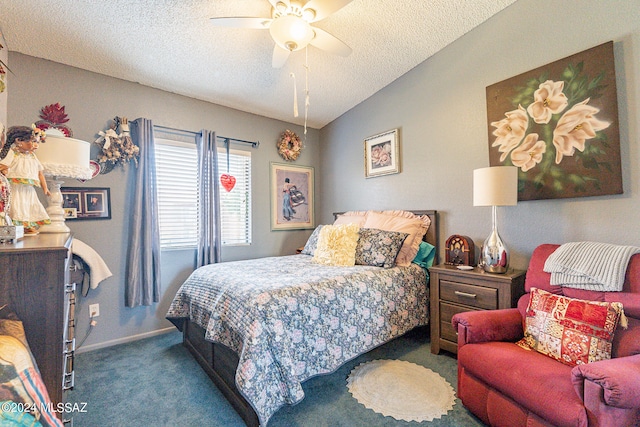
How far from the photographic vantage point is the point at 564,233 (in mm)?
2061

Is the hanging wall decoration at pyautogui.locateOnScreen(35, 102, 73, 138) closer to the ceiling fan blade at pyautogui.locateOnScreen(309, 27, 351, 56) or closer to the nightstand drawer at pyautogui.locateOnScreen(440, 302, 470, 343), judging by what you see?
the ceiling fan blade at pyautogui.locateOnScreen(309, 27, 351, 56)

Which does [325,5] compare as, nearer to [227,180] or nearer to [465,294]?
[227,180]

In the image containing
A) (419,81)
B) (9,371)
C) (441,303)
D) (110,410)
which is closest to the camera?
(9,371)

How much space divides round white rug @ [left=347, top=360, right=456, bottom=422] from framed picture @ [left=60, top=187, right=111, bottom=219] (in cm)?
266

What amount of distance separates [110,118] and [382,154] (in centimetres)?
289

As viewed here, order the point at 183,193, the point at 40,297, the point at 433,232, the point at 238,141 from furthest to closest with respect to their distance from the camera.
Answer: the point at 238,141 < the point at 183,193 < the point at 433,232 < the point at 40,297

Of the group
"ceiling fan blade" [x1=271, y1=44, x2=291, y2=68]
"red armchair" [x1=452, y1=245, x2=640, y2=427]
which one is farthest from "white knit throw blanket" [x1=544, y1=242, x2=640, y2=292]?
"ceiling fan blade" [x1=271, y1=44, x2=291, y2=68]

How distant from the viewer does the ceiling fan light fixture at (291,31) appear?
1773 millimetres

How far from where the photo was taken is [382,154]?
134 inches

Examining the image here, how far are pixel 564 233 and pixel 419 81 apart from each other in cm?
198

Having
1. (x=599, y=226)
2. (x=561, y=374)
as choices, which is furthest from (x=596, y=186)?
(x=561, y=374)

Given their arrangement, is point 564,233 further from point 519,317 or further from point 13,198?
point 13,198

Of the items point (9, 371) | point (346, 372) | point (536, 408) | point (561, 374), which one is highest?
point (9, 371)

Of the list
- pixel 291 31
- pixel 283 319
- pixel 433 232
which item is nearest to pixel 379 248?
pixel 433 232
